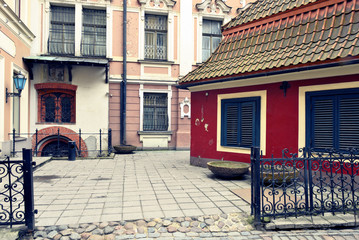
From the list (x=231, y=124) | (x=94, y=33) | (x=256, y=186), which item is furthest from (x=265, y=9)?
(x=94, y=33)

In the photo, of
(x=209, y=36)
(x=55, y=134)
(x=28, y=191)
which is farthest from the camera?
(x=209, y=36)

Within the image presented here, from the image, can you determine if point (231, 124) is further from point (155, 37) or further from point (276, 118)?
point (155, 37)

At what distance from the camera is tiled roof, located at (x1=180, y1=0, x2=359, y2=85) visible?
5.73 m

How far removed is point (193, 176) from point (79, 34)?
9.44 m

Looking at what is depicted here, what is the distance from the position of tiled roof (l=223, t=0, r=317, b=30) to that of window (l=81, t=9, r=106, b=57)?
6729 millimetres

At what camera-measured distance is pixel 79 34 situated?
12.4 meters

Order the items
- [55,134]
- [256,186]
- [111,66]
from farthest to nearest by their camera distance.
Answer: [111,66] → [55,134] → [256,186]

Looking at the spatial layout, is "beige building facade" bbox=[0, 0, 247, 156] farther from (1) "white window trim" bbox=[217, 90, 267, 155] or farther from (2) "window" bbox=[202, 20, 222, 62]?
(1) "white window trim" bbox=[217, 90, 267, 155]

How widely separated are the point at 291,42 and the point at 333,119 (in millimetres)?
2280

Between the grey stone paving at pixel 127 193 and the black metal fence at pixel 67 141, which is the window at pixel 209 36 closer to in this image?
the black metal fence at pixel 67 141

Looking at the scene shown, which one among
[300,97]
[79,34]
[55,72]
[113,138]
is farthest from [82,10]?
[300,97]

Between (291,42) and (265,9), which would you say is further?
(265,9)

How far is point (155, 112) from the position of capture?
13.5 metres

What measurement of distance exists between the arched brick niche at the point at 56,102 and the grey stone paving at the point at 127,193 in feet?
13.4
